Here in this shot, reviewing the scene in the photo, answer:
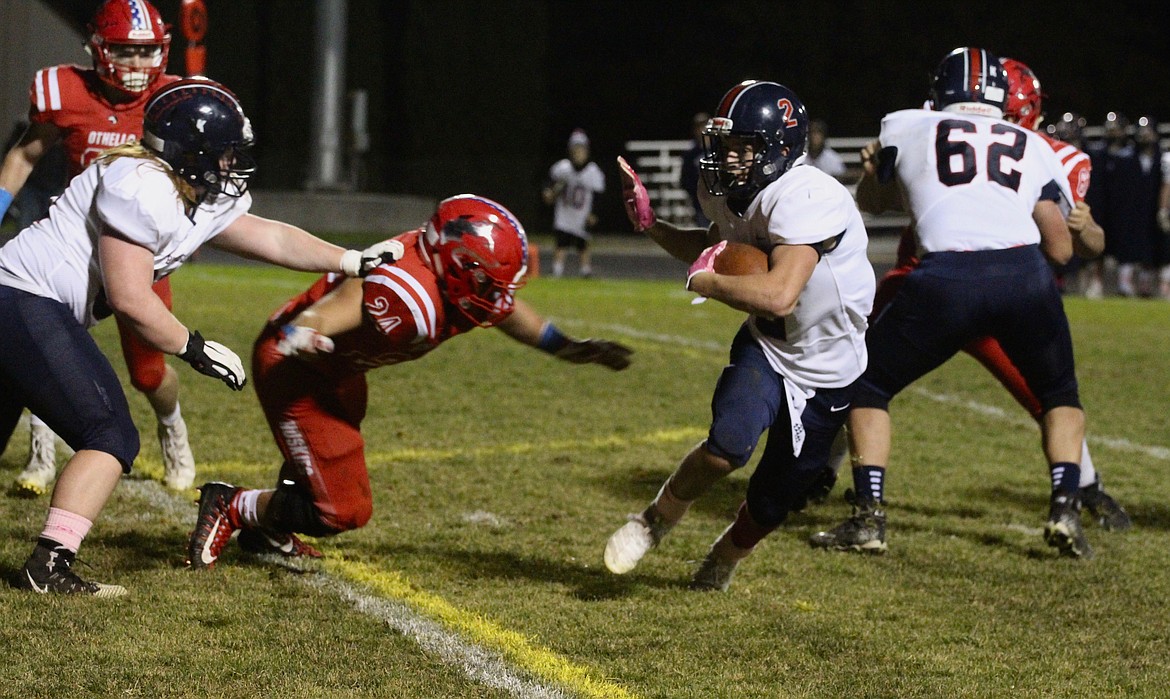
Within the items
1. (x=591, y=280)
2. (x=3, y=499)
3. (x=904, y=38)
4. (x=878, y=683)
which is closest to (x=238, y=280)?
(x=591, y=280)

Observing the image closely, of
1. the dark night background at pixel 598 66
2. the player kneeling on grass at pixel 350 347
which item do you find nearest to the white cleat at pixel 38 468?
the player kneeling on grass at pixel 350 347

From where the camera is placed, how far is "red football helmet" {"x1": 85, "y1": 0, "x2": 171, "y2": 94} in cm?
516

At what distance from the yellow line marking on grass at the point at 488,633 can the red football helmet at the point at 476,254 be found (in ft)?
2.74

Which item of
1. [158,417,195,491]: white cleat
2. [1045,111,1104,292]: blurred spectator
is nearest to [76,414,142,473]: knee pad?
[158,417,195,491]: white cleat

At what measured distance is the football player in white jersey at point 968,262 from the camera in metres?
4.91

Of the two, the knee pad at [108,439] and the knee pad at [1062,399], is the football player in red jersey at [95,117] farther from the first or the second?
the knee pad at [1062,399]

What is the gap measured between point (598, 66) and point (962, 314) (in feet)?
112

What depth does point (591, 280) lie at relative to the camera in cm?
1709

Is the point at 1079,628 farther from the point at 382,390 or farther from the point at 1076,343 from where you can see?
the point at 1076,343

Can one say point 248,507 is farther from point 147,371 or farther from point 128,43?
point 128,43

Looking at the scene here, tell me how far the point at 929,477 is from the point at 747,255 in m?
2.65

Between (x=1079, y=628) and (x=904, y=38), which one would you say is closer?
(x=1079, y=628)

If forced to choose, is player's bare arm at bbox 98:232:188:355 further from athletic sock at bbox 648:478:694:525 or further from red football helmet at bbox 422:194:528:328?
athletic sock at bbox 648:478:694:525

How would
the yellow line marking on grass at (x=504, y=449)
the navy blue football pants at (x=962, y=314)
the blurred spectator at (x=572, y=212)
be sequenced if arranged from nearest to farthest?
the navy blue football pants at (x=962, y=314)
the yellow line marking on grass at (x=504, y=449)
the blurred spectator at (x=572, y=212)
